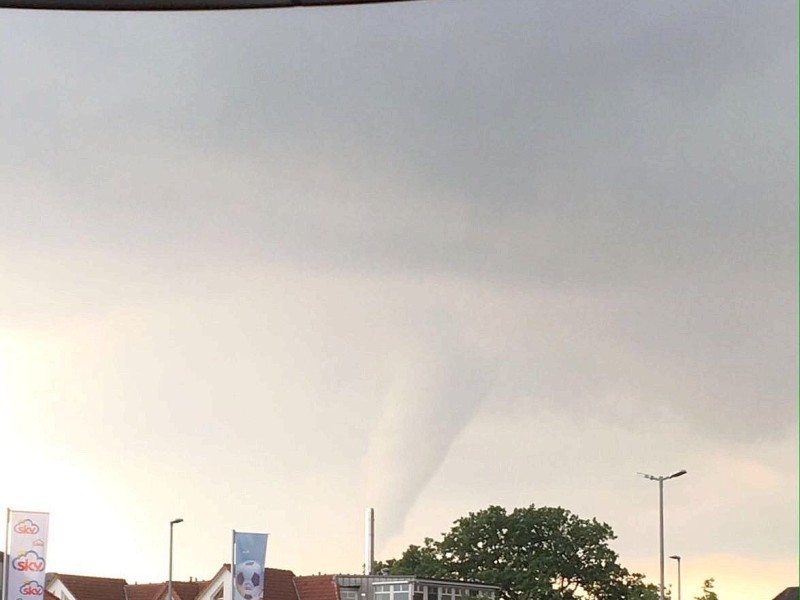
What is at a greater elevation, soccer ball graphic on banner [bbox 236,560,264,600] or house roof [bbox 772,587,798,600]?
house roof [bbox 772,587,798,600]

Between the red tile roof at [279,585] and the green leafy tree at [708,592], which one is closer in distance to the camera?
the green leafy tree at [708,592]

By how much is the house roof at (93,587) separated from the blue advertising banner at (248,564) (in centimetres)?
→ 843

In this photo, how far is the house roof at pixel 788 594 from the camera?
23153 mm

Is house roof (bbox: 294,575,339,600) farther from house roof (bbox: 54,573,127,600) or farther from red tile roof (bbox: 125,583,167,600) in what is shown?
house roof (bbox: 54,573,127,600)

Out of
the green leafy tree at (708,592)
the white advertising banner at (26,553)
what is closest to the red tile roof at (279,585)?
the green leafy tree at (708,592)

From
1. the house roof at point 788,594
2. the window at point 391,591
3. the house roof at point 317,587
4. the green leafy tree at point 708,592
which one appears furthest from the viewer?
the house roof at point 788,594

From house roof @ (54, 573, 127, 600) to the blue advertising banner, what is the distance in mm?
8428

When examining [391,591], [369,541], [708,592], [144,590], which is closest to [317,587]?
[391,591]

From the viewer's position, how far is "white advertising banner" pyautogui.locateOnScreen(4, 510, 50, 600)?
1251 cm

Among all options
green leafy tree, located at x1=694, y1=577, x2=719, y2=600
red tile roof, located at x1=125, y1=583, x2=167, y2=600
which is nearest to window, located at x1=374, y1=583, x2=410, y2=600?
red tile roof, located at x1=125, y1=583, x2=167, y2=600

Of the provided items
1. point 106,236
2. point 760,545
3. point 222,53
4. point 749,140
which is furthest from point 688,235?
point 106,236

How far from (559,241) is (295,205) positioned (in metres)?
7.76

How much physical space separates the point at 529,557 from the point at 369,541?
3706 millimetres

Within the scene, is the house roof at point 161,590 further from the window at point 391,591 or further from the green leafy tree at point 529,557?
the green leafy tree at point 529,557
